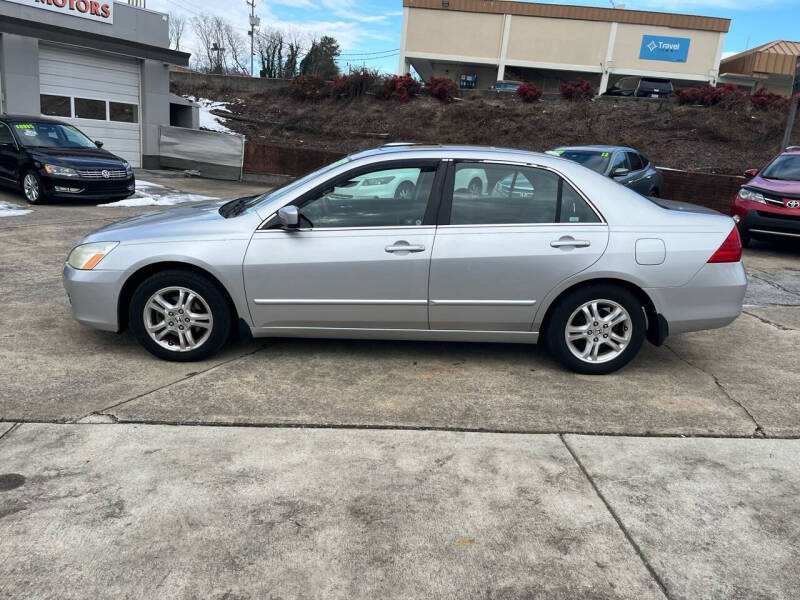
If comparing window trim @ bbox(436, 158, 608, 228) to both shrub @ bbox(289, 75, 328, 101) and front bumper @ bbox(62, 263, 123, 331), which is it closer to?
front bumper @ bbox(62, 263, 123, 331)

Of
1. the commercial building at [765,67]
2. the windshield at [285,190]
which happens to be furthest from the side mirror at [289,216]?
the commercial building at [765,67]

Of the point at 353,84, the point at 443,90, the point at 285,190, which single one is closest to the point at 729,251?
the point at 285,190

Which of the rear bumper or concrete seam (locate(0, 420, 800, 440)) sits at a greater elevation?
the rear bumper

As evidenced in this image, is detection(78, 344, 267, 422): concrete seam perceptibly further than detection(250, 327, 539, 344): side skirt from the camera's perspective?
No

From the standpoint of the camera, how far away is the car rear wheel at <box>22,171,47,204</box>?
37.3ft

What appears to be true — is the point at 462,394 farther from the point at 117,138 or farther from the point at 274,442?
the point at 117,138

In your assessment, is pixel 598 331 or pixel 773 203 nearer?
pixel 598 331

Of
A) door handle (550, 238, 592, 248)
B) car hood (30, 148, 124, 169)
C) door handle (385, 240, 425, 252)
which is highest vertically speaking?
door handle (550, 238, 592, 248)

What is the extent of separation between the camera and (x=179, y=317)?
4.46 m

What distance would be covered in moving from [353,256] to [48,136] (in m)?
10.6

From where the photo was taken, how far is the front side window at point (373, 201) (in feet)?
14.5

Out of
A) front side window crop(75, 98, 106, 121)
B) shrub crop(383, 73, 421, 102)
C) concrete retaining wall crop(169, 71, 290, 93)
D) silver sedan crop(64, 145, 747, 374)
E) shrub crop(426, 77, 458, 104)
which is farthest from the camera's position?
concrete retaining wall crop(169, 71, 290, 93)

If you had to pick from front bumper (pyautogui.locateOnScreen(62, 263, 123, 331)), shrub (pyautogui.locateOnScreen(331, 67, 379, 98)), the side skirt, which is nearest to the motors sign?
shrub (pyautogui.locateOnScreen(331, 67, 379, 98))

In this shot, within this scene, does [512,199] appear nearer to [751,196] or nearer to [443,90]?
Result: [751,196]
